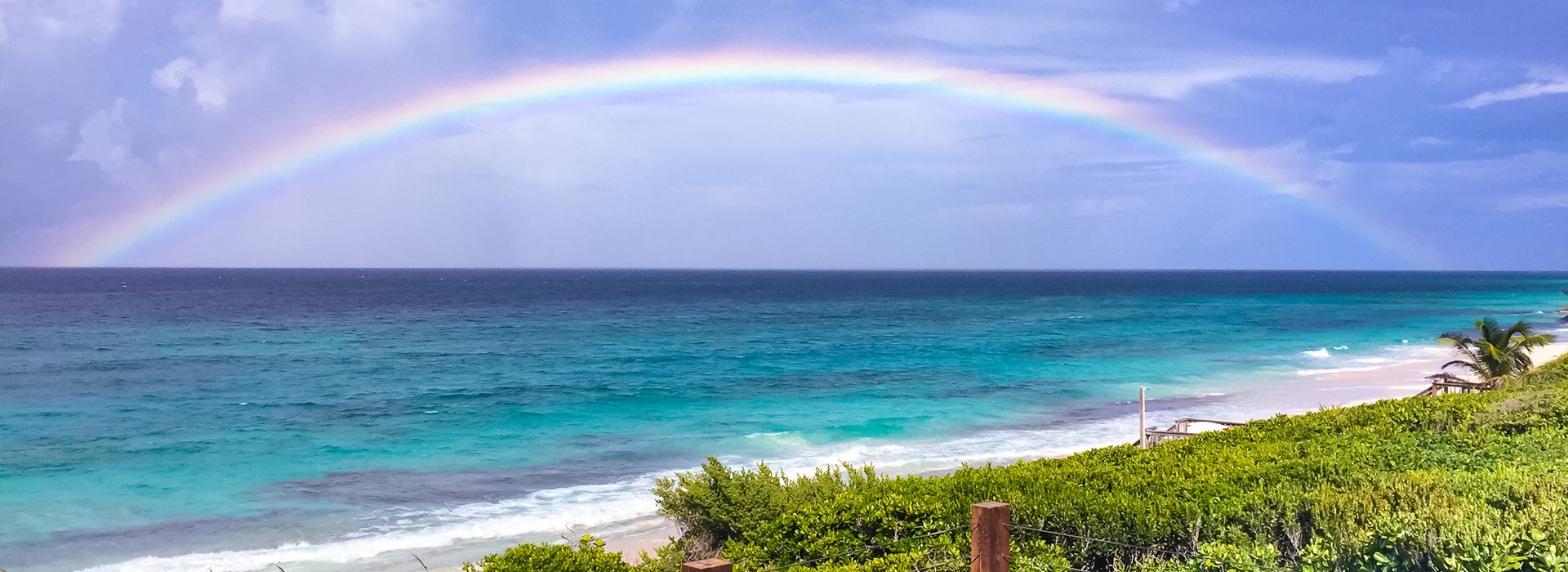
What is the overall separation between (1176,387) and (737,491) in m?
31.4

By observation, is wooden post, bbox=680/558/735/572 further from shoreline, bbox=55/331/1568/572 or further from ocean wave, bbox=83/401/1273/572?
ocean wave, bbox=83/401/1273/572

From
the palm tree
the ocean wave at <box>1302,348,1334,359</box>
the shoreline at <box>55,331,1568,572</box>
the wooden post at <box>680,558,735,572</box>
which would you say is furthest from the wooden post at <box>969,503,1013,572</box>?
the ocean wave at <box>1302,348,1334,359</box>

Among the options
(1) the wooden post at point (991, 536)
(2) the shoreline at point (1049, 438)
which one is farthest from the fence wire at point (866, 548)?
(2) the shoreline at point (1049, 438)

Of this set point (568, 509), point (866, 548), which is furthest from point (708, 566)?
point (568, 509)

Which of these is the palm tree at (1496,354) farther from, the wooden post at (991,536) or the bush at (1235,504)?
the wooden post at (991,536)

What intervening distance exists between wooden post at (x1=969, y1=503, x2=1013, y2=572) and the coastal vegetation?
28.7 inches

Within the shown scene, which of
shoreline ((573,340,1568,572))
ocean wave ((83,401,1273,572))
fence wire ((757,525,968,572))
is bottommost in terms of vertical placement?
ocean wave ((83,401,1273,572))

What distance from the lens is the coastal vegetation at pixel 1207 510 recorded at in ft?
17.1

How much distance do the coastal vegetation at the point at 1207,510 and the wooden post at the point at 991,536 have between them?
0.73m

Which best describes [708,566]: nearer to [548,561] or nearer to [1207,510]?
[548,561]

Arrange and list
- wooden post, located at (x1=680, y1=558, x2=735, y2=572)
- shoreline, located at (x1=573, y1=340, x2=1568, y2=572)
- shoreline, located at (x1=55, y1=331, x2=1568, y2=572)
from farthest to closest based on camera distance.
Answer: shoreline, located at (x1=573, y1=340, x2=1568, y2=572), shoreline, located at (x1=55, y1=331, x2=1568, y2=572), wooden post, located at (x1=680, y1=558, x2=735, y2=572)

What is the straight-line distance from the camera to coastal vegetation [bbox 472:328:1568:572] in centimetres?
522

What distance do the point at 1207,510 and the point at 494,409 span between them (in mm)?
30036

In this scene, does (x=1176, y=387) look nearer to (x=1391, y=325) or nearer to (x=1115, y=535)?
(x=1115, y=535)
